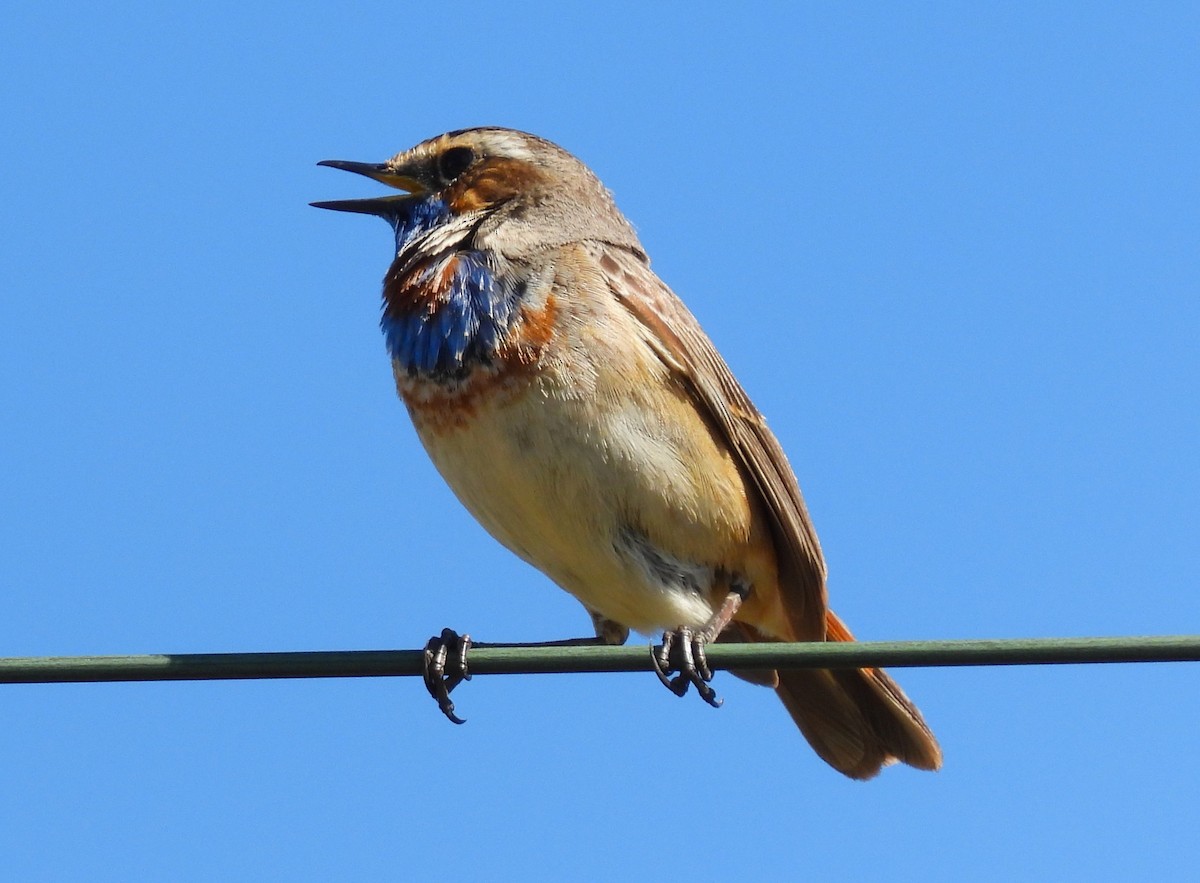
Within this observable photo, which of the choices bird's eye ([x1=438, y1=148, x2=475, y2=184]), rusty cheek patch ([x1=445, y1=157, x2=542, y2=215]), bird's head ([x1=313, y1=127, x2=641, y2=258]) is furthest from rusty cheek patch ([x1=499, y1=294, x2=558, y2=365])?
bird's eye ([x1=438, y1=148, x2=475, y2=184])

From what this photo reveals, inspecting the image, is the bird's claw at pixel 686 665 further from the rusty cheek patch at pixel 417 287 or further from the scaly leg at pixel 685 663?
the rusty cheek patch at pixel 417 287

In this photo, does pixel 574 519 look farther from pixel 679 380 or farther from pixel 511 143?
pixel 511 143

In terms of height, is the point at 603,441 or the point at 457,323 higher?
the point at 457,323

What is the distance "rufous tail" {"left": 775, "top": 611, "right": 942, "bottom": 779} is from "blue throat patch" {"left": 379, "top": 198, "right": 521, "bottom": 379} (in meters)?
2.13

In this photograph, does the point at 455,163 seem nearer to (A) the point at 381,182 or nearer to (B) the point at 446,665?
(A) the point at 381,182

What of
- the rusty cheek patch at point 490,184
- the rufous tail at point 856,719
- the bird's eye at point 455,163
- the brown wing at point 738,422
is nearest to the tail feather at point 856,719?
the rufous tail at point 856,719

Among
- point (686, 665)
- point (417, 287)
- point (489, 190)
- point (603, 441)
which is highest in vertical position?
point (489, 190)

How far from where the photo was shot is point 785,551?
7.68 meters

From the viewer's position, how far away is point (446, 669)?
7148mm

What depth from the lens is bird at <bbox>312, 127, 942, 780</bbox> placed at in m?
6.96

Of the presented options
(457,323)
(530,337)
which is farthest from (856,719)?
(457,323)

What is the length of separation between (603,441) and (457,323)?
83 centimetres

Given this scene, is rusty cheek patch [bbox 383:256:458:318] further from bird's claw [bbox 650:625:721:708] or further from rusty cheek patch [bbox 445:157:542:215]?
bird's claw [bbox 650:625:721:708]

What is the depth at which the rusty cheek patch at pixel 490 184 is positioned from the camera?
827 centimetres
